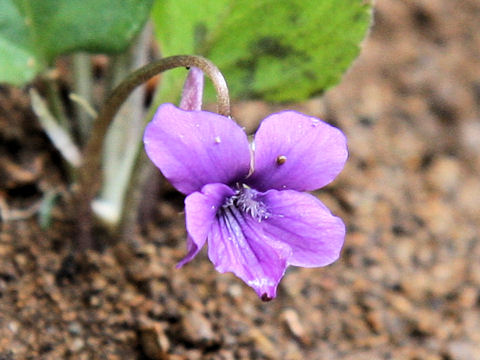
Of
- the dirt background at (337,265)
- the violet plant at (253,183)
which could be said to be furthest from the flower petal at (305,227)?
the dirt background at (337,265)

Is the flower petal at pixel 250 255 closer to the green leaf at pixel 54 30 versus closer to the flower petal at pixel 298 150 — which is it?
the flower petal at pixel 298 150

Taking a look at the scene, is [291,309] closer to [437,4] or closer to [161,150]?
[161,150]

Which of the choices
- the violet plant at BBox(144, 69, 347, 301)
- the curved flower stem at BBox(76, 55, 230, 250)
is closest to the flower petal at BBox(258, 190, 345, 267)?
the violet plant at BBox(144, 69, 347, 301)

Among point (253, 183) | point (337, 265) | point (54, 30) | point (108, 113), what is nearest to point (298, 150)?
point (253, 183)

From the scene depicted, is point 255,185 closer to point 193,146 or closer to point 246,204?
point 246,204

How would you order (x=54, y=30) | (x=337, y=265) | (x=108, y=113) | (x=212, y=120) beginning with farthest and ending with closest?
(x=337, y=265) → (x=54, y=30) → (x=108, y=113) → (x=212, y=120)

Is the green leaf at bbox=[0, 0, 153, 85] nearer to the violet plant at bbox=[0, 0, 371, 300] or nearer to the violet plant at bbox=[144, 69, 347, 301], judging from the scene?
the violet plant at bbox=[0, 0, 371, 300]
